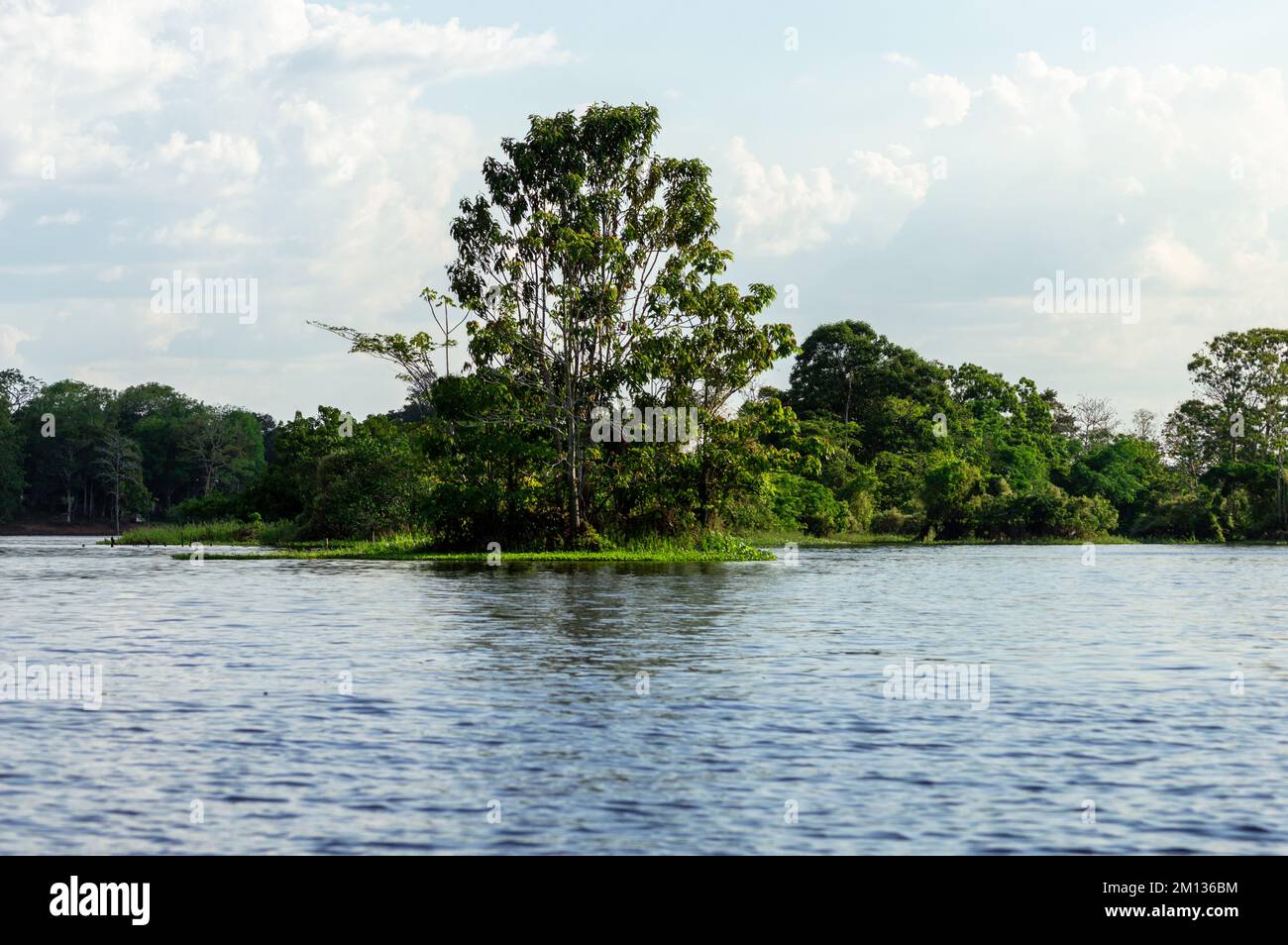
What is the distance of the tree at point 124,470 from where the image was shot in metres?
134

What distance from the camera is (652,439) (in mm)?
52125

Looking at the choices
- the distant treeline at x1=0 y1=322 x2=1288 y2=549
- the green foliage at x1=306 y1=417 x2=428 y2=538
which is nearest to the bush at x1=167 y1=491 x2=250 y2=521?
the distant treeline at x1=0 y1=322 x2=1288 y2=549

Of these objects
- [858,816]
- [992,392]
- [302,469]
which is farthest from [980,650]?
[992,392]

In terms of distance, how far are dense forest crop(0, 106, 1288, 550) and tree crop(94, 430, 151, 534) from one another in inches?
1701

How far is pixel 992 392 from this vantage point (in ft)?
365

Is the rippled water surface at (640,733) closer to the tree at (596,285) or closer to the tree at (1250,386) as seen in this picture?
the tree at (596,285)

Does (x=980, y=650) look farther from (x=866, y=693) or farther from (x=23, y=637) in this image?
(x=23, y=637)

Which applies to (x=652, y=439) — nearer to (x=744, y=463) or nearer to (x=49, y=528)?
(x=744, y=463)

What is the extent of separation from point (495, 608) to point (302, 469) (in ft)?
153

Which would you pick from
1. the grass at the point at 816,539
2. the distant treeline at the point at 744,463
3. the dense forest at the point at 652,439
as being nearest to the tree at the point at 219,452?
the distant treeline at the point at 744,463

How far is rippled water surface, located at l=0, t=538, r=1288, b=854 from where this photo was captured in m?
9.42

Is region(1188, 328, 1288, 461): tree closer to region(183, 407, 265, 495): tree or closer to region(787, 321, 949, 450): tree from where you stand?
region(787, 321, 949, 450): tree

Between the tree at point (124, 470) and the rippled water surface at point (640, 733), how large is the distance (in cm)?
11311

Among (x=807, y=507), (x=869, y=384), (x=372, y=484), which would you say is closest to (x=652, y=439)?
(x=372, y=484)
